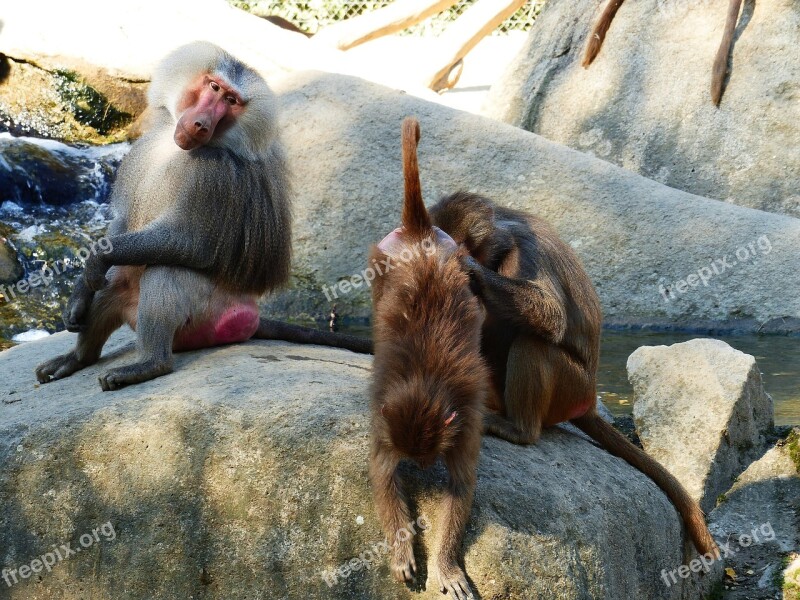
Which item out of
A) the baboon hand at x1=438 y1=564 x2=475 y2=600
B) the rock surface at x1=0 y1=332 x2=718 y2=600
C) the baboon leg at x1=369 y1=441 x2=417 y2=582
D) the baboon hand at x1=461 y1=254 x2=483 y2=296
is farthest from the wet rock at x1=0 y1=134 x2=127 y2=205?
the baboon hand at x1=438 y1=564 x2=475 y2=600

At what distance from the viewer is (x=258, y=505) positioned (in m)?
3.42

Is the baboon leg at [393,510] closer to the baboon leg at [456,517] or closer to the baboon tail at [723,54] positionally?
the baboon leg at [456,517]

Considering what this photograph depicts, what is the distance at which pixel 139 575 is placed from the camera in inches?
136

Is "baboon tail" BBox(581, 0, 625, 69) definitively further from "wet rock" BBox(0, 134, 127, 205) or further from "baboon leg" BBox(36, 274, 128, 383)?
"baboon leg" BBox(36, 274, 128, 383)

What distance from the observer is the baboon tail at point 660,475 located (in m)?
4.29

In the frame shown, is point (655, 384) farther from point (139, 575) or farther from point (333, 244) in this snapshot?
point (333, 244)

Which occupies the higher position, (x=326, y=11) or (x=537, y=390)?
(x=326, y=11)

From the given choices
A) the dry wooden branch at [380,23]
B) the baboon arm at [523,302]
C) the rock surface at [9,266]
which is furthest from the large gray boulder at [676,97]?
the baboon arm at [523,302]

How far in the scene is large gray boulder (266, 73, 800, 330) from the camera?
838 cm

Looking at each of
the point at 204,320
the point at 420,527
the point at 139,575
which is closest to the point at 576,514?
the point at 420,527

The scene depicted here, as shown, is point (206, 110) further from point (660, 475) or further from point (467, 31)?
point (467, 31)

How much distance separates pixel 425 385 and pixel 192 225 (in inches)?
70.0

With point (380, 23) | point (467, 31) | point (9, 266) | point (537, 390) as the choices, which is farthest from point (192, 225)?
point (467, 31)

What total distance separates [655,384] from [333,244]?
4.08 metres
